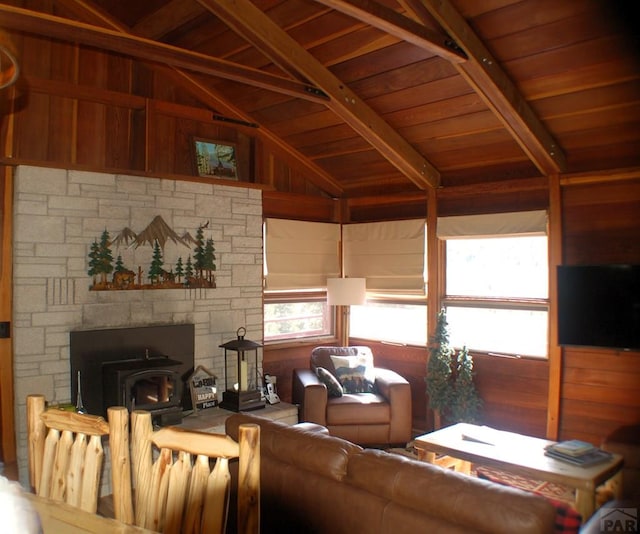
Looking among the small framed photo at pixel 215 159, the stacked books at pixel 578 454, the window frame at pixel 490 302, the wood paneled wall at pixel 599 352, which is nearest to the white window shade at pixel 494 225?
the window frame at pixel 490 302

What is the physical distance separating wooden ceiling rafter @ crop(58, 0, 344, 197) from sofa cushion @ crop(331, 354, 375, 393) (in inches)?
85.5

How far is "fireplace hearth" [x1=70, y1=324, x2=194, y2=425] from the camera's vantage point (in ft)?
15.2

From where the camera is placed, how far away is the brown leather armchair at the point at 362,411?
523 centimetres

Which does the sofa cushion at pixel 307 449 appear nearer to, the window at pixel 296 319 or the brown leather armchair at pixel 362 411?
the brown leather armchair at pixel 362 411

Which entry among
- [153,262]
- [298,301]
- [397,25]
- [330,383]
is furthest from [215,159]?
[397,25]

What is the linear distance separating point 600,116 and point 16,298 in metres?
4.80

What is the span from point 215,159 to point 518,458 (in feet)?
12.7

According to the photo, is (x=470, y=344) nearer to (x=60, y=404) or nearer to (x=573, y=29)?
(x=573, y=29)

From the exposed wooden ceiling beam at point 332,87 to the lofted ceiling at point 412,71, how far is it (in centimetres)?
1

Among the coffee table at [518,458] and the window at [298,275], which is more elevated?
the window at [298,275]

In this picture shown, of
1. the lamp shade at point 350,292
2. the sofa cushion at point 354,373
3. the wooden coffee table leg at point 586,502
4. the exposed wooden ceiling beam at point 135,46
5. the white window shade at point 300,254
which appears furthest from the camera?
the white window shade at point 300,254

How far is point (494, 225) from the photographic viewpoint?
18.2 feet

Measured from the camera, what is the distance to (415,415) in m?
6.30

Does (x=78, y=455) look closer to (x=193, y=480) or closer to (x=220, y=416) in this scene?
(x=193, y=480)
